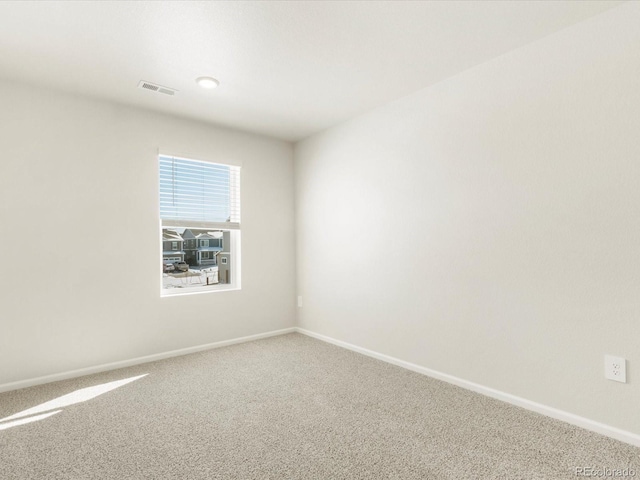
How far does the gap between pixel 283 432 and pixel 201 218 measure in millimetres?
2348

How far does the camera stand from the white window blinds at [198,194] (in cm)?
337

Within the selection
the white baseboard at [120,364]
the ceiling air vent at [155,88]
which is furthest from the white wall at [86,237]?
the ceiling air vent at [155,88]

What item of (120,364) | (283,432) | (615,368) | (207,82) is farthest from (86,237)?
(615,368)

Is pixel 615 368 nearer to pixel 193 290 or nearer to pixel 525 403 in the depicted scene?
pixel 525 403

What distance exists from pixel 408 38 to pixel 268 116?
1.63m

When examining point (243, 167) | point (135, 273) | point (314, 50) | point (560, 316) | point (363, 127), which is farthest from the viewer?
point (243, 167)

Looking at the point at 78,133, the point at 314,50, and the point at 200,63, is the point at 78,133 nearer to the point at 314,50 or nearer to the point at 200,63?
the point at 200,63

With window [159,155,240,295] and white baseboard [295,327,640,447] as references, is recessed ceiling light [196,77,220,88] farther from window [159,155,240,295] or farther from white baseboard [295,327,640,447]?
white baseboard [295,327,640,447]

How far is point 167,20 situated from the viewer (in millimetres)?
1936

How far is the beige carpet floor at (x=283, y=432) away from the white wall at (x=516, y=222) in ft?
1.07

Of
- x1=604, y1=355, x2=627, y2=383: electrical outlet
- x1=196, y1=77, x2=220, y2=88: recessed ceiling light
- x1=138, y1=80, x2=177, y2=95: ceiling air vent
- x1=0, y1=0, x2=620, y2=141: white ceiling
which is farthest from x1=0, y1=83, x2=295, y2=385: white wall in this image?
x1=604, y1=355, x2=627, y2=383: electrical outlet

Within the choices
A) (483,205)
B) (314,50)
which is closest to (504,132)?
Result: (483,205)

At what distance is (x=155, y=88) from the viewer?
9.00 ft

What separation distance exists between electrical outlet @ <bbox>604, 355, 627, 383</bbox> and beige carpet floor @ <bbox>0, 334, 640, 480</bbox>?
0.33 meters
